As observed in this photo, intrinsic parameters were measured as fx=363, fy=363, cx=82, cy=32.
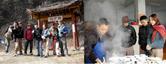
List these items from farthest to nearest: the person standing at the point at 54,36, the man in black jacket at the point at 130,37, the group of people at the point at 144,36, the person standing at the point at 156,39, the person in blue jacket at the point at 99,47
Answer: the person standing at the point at 54,36, the man in black jacket at the point at 130,37, the person standing at the point at 156,39, the group of people at the point at 144,36, the person in blue jacket at the point at 99,47

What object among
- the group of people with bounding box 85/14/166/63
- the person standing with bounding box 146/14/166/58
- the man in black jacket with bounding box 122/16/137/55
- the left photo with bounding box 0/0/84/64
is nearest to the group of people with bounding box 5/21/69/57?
the left photo with bounding box 0/0/84/64

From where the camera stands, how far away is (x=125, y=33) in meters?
7.55

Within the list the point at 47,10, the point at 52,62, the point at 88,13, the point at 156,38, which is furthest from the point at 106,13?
the point at 47,10

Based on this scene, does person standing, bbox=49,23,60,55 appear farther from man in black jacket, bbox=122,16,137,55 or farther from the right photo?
man in black jacket, bbox=122,16,137,55

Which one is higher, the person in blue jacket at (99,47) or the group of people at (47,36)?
the person in blue jacket at (99,47)

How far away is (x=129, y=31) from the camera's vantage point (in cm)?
726

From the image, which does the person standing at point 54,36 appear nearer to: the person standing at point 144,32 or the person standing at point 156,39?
the person standing at point 144,32

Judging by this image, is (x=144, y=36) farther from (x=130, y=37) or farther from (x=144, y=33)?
(x=130, y=37)

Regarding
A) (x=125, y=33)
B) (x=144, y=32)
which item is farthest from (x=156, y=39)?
(x=125, y=33)

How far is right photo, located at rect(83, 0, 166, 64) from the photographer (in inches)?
185

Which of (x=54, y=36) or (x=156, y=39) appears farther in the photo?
(x=54, y=36)

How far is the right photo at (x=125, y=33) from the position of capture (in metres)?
4.69

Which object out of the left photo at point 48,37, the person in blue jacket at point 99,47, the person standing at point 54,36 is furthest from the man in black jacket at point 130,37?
the person standing at point 54,36

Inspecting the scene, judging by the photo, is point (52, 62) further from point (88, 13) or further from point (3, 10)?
point (3, 10)
